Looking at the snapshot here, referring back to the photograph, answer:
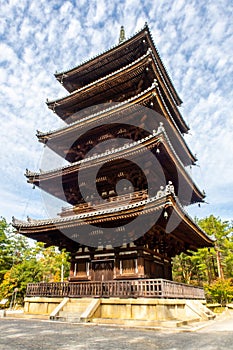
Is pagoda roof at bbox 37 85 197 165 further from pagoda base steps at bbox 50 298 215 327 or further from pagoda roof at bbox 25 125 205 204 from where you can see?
pagoda base steps at bbox 50 298 215 327

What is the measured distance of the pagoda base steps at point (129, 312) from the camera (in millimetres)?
10288

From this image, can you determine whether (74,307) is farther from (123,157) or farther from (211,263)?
(211,263)

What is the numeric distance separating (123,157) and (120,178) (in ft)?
6.16

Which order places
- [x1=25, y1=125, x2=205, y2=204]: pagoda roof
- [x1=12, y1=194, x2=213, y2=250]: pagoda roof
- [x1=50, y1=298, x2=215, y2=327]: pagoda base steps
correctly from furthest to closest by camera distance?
1. [x1=25, y1=125, x2=205, y2=204]: pagoda roof
2. [x1=12, y1=194, x2=213, y2=250]: pagoda roof
3. [x1=50, y1=298, x2=215, y2=327]: pagoda base steps

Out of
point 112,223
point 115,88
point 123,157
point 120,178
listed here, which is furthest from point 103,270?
point 115,88

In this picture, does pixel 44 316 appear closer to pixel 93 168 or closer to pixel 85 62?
pixel 93 168

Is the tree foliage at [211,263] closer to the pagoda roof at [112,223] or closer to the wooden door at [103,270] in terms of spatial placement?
the pagoda roof at [112,223]

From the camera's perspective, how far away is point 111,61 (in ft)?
62.7

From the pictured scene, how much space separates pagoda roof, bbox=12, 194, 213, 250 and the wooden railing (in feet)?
8.73

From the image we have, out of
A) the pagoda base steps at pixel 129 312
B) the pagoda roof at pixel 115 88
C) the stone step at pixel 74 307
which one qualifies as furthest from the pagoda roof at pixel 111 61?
the stone step at pixel 74 307

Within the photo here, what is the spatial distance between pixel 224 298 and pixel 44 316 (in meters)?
24.7

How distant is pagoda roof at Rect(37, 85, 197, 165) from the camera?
48.2 ft

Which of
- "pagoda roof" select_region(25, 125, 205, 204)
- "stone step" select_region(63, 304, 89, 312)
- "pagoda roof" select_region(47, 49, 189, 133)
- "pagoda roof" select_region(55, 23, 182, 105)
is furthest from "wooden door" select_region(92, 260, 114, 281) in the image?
"pagoda roof" select_region(55, 23, 182, 105)

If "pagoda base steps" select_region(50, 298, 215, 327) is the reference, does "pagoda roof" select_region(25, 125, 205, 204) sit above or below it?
above
